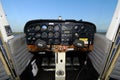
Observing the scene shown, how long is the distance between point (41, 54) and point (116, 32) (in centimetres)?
221

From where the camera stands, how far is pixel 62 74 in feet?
7.83

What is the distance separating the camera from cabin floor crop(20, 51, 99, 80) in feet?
10.2

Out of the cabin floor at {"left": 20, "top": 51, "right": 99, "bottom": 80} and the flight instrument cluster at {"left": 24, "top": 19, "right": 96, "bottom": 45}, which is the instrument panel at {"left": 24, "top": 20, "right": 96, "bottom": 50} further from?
the cabin floor at {"left": 20, "top": 51, "right": 99, "bottom": 80}

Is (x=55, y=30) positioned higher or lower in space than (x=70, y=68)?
higher

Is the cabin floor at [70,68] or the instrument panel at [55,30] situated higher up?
the instrument panel at [55,30]

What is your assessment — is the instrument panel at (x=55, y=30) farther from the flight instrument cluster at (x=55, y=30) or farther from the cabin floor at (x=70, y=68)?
the cabin floor at (x=70, y=68)

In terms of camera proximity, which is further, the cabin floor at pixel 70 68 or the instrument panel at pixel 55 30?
the instrument panel at pixel 55 30

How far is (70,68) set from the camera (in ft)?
12.0

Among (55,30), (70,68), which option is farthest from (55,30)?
(70,68)

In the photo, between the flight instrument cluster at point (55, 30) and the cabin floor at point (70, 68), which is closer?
the cabin floor at point (70, 68)

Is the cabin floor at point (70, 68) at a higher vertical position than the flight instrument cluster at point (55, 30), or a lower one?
lower

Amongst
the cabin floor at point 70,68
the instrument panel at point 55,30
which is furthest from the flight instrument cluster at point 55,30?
the cabin floor at point 70,68

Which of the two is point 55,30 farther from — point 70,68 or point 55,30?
point 70,68

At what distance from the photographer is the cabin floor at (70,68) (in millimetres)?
3104
